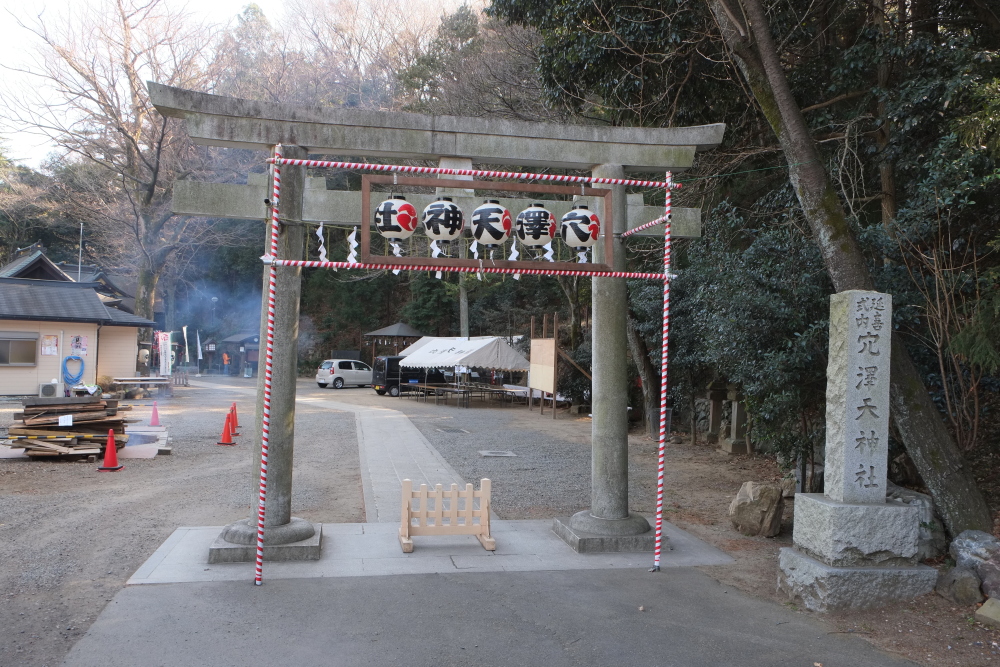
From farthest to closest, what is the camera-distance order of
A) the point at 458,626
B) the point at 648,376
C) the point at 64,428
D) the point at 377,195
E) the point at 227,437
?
the point at 648,376 < the point at 227,437 < the point at 64,428 < the point at 377,195 < the point at 458,626

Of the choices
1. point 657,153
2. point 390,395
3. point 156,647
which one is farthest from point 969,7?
point 390,395

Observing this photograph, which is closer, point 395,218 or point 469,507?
point 395,218

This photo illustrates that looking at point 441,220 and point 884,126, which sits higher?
point 884,126

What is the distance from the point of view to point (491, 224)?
5.66 metres

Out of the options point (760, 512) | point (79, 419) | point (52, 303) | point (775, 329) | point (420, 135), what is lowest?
point (760, 512)

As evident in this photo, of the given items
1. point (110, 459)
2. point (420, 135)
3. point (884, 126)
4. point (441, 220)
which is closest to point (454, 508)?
point (441, 220)

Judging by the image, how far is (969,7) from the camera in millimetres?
8391

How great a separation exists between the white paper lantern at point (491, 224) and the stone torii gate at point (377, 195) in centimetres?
70

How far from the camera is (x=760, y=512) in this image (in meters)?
6.95

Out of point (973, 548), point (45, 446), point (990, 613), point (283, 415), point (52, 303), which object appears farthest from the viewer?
point (52, 303)

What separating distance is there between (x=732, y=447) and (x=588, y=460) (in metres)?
3.03

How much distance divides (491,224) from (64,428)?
884 centimetres

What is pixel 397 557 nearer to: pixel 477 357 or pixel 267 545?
pixel 267 545

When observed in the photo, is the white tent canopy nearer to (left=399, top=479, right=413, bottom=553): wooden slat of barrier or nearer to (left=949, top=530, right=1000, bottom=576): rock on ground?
(left=399, top=479, right=413, bottom=553): wooden slat of barrier
